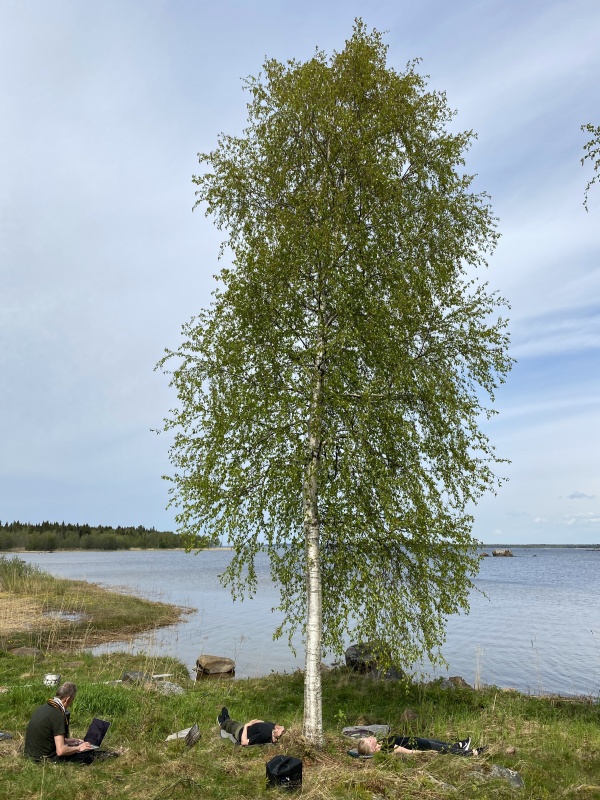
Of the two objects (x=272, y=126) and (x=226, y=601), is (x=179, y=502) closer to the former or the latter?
(x=272, y=126)

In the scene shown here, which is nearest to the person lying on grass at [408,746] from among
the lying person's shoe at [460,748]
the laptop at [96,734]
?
the lying person's shoe at [460,748]

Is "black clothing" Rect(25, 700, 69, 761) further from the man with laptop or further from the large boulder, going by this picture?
the large boulder

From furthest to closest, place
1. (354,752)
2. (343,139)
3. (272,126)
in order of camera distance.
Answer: (272,126) < (343,139) < (354,752)

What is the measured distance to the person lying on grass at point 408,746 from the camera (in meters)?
10.9

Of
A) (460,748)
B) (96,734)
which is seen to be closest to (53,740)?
(96,734)

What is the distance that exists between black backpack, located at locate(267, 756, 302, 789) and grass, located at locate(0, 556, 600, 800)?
164mm

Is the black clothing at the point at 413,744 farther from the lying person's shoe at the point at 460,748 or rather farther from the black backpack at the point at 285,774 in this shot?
the black backpack at the point at 285,774

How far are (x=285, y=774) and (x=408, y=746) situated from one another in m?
3.07

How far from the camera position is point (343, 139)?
1424 cm

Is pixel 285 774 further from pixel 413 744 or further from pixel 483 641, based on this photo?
pixel 483 641

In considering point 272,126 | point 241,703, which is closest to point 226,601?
point 241,703

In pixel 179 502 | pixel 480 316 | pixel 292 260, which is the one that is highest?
pixel 292 260

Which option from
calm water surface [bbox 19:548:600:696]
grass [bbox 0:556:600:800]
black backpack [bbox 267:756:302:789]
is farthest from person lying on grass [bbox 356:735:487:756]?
calm water surface [bbox 19:548:600:696]

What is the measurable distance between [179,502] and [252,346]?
13.2ft
